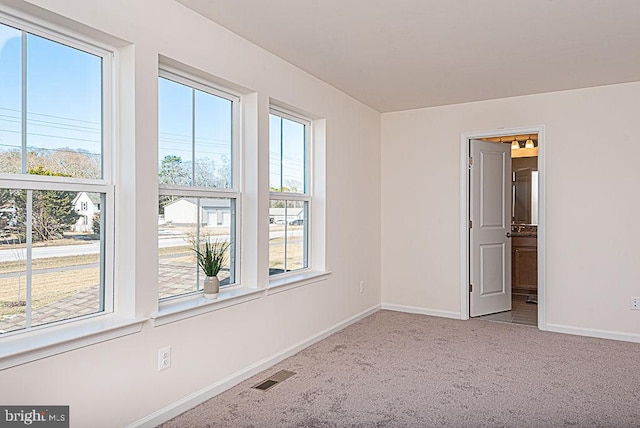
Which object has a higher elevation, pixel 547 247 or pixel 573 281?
pixel 547 247

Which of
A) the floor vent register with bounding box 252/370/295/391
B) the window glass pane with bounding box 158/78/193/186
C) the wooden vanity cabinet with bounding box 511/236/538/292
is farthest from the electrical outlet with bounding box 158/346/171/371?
the wooden vanity cabinet with bounding box 511/236/538/292

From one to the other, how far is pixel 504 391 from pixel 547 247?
205 centimetres

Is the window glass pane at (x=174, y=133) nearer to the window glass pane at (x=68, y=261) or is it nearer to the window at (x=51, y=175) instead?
the window at (x=51, y=175)

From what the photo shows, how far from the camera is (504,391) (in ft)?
9.73

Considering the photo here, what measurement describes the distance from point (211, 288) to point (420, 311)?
304cm

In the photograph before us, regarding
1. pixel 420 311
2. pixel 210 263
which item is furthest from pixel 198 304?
pixel 420 311

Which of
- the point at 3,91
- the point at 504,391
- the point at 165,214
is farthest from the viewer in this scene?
the point at 504,391

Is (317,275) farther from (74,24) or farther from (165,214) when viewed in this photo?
(74,24)

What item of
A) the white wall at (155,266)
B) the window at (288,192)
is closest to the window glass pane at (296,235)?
the window at (288,192)

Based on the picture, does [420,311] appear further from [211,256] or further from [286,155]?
[211,256]

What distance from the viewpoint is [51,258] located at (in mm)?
2127

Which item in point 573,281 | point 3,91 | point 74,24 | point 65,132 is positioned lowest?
point 573,281

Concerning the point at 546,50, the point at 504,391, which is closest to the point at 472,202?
the point at 546,50

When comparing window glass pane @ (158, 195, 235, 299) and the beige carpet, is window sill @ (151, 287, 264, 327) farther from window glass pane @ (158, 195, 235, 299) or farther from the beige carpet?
the beige carpet
